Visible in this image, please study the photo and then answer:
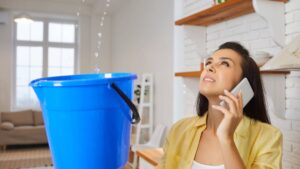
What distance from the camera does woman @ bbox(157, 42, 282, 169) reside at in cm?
109

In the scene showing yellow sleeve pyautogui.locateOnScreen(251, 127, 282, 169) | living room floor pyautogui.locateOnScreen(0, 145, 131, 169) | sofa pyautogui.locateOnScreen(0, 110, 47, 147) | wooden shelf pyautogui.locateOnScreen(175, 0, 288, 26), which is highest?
wooden shelf pyautogui.locateOnScreen(175, 0, 288, 26)

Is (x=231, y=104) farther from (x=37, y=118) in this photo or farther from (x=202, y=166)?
(x=37, y=118)

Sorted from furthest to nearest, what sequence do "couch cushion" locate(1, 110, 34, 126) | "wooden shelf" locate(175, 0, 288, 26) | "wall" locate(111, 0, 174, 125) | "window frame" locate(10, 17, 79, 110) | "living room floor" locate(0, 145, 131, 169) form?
"window frame" locate(10, 17, 79, 110) → "couch cushion" locate(1, 110, 34, 126) → "living room floor" locate(0, 145, 131, 169) → "wall" locate(111, 0, 174, 125) → "wooden shelf" locate(175, 0, 288, 26)

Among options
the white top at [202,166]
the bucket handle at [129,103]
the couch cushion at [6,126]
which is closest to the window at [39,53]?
A: the couch cushion at [6,126]

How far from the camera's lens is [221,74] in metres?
1.11

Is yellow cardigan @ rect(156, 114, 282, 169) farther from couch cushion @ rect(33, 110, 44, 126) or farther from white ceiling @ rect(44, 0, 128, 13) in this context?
couch cushion @ rect(33, 110, 44, 126)

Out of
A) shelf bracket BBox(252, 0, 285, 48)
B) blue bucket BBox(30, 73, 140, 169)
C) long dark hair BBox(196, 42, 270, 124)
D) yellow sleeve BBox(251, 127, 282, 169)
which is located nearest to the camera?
blue bucket BBox(30, 73, 140, 169)

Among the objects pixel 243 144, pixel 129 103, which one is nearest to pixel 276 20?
pixel 243 144

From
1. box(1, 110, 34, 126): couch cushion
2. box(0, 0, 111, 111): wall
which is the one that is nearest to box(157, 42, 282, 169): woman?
box(1, 110, 34, 126): couch cushion

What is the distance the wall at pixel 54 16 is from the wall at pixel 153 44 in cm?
101

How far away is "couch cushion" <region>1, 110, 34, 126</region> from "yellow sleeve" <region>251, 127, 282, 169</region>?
6209 millimetres

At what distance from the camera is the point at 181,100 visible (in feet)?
8.28

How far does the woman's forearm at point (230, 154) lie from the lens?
0.85 meters

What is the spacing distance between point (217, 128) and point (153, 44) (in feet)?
12.5
